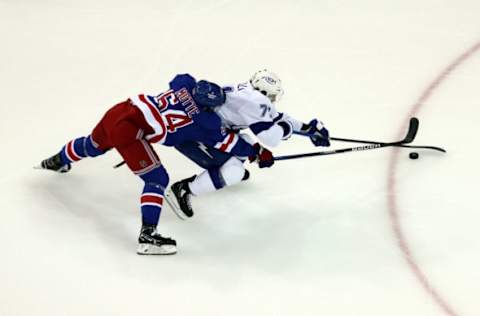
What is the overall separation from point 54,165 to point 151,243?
828 millimetres

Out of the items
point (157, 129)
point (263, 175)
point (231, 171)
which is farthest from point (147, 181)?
point (263, 175)

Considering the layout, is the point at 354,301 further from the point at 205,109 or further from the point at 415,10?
Answer: the point at 415,10

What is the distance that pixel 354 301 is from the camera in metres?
3.70

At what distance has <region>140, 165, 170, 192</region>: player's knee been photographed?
3990 millimetres

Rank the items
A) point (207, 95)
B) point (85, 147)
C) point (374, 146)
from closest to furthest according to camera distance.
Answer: point (207, 95), point (85, 147), point (374, 146)

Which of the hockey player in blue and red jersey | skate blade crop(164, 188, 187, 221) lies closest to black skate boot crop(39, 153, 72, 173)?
the hockey player in blue and red jersey

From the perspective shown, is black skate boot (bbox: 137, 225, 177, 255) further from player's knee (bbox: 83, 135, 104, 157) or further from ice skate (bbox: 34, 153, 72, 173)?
ice skate (bbox: 34, 153, 72, 173)

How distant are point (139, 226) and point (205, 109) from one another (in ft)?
2.27

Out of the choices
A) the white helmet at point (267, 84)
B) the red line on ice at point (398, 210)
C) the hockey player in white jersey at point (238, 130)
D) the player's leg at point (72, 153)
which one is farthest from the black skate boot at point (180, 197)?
the red line on ice at point (398, 210)

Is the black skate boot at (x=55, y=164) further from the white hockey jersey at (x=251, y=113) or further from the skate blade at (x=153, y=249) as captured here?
the white hockey jersey at (x=251, y=113)

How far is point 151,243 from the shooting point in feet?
12.9

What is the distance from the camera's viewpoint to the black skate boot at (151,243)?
12.9ft

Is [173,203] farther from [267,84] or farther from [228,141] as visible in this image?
[267,84]

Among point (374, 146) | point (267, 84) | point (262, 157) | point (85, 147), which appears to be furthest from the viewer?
point (374, 146)
